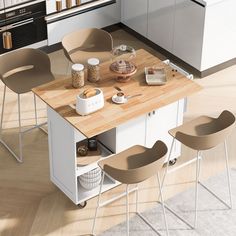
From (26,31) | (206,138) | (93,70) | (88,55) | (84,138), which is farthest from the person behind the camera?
(26,31)

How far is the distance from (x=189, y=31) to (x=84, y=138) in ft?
8.18

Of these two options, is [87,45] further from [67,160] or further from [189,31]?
[67,160]

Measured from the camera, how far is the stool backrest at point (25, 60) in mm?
7133

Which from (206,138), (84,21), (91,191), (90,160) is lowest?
(91,191)

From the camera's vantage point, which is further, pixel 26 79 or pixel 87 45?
pixel 87 45

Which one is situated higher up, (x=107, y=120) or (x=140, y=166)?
(x=107, y=120)

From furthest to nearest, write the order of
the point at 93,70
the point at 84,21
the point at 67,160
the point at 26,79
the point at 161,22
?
the point at 84,21 < the point at 161,22 < the point at 26,79 < the point at 93,70 < the point at 67,160

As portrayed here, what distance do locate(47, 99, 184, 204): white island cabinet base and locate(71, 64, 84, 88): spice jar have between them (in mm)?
328

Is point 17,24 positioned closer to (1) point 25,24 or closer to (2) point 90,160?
(1) point 25,24

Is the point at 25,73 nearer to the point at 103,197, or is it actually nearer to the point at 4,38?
the point at 4,38

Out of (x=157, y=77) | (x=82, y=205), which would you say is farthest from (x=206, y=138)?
(x=82, y=205)

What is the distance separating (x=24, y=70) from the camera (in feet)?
23.9

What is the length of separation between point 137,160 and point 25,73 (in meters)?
1.79

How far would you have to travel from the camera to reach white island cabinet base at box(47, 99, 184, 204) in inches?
246
